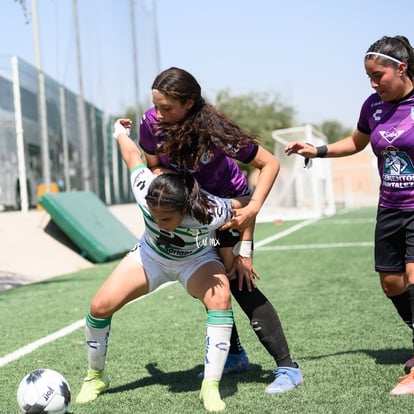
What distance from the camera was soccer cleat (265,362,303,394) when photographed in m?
4.00

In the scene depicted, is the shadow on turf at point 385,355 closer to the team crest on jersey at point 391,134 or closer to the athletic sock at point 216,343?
the athletic sock at point 216,343

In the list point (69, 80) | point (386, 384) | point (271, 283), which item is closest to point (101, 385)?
point (386, 384)

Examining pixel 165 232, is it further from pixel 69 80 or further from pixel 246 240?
pixel 69 80

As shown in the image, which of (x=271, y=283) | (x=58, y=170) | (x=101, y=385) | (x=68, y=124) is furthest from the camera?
(x=68, y=124)

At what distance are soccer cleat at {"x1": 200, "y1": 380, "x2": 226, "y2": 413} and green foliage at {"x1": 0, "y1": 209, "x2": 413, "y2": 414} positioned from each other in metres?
0.07

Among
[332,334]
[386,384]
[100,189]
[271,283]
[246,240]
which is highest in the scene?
[246,240]

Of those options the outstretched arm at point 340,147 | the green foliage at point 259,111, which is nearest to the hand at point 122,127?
the outstretched arm at point 340,147

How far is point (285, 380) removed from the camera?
4.05 m

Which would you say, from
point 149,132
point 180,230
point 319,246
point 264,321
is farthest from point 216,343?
point 319,246

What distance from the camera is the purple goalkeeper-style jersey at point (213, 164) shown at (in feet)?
12.8

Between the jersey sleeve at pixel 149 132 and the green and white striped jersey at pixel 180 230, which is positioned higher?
the jersey sleeve at pixel 149 132

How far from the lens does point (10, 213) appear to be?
574 inches

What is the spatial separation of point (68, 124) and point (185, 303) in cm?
1217

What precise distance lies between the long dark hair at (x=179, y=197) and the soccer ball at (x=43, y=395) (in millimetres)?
1099
